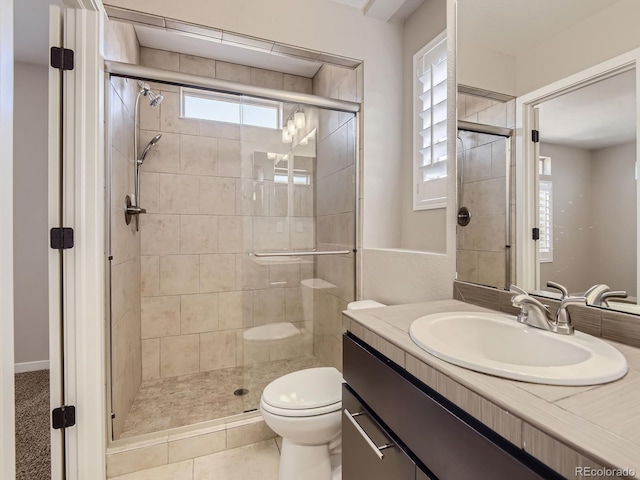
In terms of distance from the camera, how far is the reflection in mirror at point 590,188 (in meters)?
0.77

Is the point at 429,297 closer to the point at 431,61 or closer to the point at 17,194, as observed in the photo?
the point at 431,61

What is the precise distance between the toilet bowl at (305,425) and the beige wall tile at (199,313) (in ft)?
4.41

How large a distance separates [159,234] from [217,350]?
3.54 ft

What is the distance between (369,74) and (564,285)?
1574 mm

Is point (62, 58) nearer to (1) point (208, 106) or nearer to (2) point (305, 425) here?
(1) point (208, 106)

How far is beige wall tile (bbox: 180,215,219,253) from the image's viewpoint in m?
2.47

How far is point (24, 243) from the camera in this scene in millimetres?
2498

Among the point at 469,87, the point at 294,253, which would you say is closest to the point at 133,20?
the point at 294,253

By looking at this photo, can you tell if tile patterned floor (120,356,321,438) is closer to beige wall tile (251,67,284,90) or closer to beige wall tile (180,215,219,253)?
beige wall tile (180,215,219,253)

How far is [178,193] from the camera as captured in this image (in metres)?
2.45

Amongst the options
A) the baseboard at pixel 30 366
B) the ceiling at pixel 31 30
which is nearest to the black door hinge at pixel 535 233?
the ceiling at pixel 31 30

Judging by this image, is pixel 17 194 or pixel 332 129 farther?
pixel 17 194

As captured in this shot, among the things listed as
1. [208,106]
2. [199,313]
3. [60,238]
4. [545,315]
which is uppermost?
[208,106]
